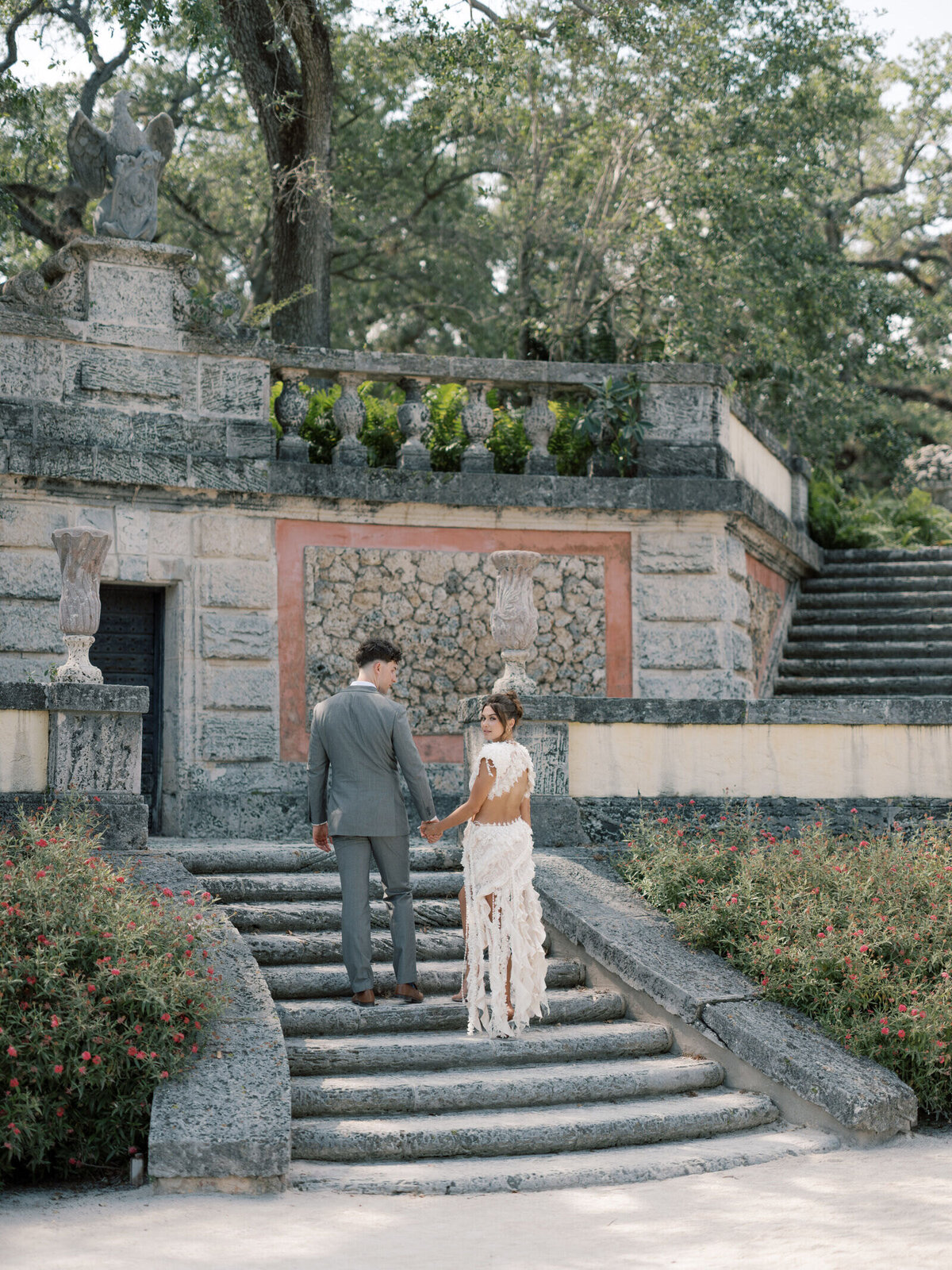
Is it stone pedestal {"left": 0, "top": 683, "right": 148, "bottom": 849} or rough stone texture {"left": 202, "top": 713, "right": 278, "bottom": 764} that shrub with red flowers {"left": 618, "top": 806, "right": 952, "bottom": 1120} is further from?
rough stone texture {"left": 202, "top": 713, "right": 278, "bottom": 764}

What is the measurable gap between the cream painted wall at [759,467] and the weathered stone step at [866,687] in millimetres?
1817

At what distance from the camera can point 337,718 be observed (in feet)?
21.3

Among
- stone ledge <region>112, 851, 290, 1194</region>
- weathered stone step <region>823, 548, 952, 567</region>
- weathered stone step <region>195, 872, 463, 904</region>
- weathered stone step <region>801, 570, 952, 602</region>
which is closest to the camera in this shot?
stone ledge <region>112, 851, 290, 1194</region>

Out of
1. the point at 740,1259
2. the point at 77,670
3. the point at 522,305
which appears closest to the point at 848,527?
the point at 522,305

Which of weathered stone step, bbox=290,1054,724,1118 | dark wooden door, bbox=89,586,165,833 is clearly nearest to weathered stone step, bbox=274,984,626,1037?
weathered stone step, bbox=290,1054,724,1118

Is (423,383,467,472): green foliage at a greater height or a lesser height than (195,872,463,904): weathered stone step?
greater

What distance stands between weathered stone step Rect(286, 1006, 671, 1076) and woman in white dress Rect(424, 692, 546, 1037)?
0.13 meters

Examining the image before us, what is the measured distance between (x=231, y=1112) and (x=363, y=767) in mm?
1877

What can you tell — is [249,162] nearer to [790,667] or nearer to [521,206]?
[521,206]

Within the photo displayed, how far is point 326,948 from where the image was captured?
700cm

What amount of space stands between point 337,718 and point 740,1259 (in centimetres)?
312

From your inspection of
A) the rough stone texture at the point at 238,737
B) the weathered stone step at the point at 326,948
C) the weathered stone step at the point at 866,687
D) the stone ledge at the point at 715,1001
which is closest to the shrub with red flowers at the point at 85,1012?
the weathered stone step at the point at 326,948

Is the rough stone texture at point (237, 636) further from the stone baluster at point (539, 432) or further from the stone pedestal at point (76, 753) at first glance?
the stone pedestal at point (76, 753)

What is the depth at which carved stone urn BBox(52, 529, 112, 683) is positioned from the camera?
8.05m
